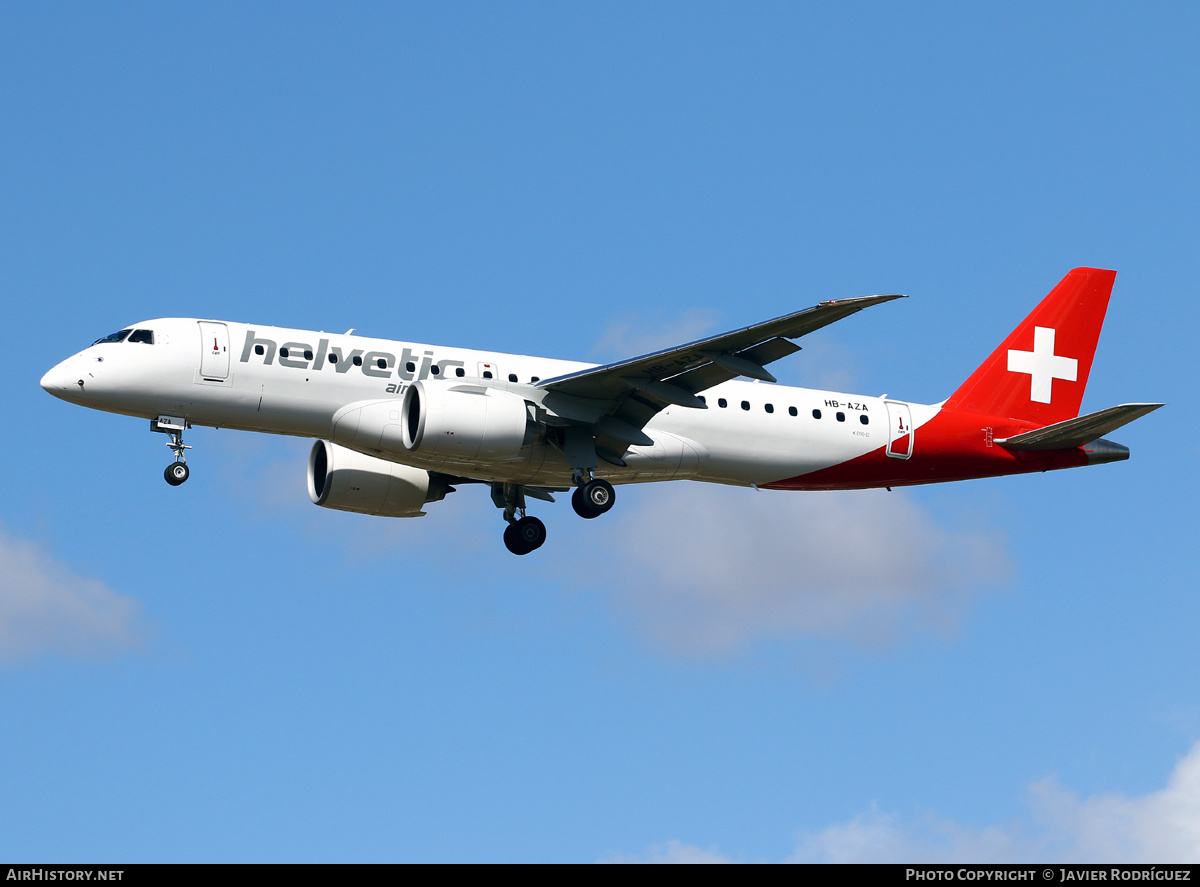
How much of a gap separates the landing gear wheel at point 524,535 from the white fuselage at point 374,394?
2578 millimetres

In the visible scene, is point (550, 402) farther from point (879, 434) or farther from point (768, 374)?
point (879, 434)

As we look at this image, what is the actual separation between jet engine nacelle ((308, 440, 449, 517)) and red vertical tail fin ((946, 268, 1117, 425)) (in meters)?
14.0

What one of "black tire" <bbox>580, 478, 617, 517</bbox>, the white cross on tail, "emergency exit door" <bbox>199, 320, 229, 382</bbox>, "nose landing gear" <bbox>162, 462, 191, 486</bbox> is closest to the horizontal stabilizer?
the white cross on tail

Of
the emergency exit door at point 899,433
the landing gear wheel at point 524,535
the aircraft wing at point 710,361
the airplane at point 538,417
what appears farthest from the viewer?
the landing gear wheel at point 524,535

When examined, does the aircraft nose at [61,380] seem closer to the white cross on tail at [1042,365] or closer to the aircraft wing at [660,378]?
the aircraft wing at [660,378]

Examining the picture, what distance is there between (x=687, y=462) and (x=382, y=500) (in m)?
8.03

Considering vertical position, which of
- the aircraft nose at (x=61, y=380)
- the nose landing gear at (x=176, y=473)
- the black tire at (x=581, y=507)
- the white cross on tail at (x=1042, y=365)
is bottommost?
the black tire at (x=581, y=507)

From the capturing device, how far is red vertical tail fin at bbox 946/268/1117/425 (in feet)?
129

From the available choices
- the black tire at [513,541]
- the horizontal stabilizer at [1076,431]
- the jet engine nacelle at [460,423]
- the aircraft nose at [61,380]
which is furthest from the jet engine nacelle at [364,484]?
the horizontal stabilizer at [1076,431]

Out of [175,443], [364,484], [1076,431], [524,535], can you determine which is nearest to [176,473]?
[175,443]

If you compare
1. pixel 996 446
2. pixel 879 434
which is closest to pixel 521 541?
pixel 879 434

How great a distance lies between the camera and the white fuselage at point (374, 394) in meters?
32.8

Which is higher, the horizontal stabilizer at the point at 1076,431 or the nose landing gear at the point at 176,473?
the horizontal stabilizer at the point at 1076,431

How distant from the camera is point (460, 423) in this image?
32.4m
